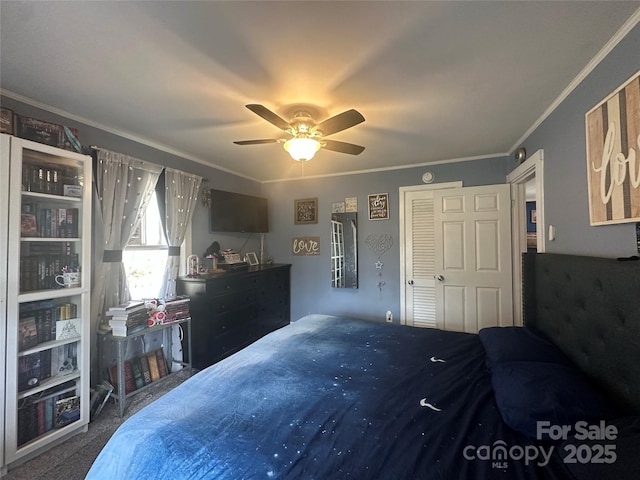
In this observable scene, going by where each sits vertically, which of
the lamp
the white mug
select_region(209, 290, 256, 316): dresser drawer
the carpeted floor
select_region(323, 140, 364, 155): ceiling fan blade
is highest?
select_region(323, 140, 364, 155): ceiling fan blade

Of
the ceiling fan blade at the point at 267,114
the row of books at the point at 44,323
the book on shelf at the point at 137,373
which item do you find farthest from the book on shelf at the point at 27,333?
the ceiling fan blade at the point at 267,114

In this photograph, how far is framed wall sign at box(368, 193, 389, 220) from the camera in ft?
12.1

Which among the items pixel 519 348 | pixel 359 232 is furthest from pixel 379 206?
pixel 519 348

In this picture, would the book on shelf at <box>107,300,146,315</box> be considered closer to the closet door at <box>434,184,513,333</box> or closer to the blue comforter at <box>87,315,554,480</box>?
the blue comforter at <box>87,315,554,480</box>

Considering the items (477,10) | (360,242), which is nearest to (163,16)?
(477,10)

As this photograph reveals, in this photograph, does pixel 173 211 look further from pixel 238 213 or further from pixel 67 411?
pixel 67 411

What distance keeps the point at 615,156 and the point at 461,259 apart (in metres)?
1.98

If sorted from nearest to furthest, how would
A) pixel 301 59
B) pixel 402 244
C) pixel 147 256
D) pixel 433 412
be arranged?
pixel 433 412 < pixel 301 59 < pixel 147 256 < pixel 402 244

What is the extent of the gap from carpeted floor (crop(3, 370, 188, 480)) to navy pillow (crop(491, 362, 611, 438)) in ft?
7.68

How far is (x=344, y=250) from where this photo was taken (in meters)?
3.91

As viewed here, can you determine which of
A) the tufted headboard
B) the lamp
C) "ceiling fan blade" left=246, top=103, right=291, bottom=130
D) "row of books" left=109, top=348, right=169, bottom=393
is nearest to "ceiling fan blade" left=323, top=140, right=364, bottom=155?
the lamp

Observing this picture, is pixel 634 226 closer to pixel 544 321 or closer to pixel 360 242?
pixel 544 321

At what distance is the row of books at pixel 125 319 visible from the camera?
7.06 feet

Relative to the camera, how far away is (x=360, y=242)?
12.6 ft
